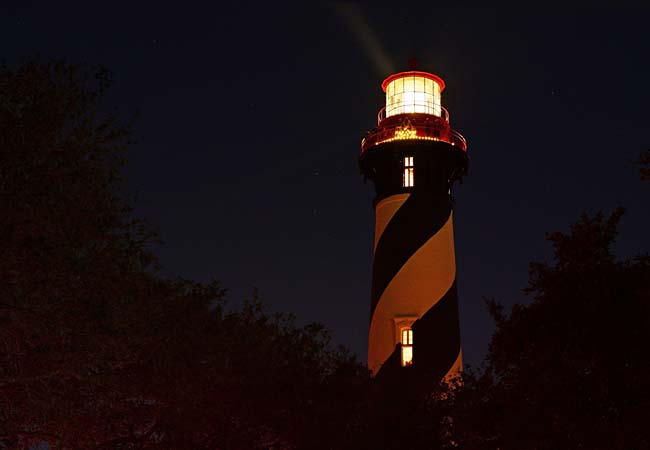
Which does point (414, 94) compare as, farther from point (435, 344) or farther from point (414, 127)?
point (435, 344)

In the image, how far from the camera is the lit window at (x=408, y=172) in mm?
32844

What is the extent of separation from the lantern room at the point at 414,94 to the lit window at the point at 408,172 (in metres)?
2.01

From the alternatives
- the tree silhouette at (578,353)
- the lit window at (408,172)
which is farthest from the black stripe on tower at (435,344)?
the tree silhouette at (578,353)

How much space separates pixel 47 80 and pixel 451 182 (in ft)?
68.1

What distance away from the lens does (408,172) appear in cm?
3306

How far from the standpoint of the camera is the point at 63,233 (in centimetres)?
1427

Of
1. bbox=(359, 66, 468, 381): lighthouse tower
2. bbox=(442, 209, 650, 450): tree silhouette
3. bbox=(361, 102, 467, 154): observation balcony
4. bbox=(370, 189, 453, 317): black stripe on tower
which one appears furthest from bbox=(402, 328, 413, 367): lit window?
bbox=(442, 209, 650, 450): tree silhouette

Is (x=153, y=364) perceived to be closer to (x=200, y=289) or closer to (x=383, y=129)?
(x=200, y=289)

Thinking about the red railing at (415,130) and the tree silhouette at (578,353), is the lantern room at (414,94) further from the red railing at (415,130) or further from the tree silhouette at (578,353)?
the tree silhouette at (578,353)

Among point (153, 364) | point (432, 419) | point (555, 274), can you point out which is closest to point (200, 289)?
point (153, 364)

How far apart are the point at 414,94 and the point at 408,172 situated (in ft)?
10.7

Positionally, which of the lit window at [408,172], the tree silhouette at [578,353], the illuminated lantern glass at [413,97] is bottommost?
the tree silhouette at [578,353]

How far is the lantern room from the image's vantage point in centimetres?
3428

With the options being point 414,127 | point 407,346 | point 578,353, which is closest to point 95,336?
point 578,353
